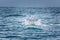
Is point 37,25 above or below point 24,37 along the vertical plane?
above

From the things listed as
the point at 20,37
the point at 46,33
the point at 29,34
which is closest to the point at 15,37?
the point at 20,37

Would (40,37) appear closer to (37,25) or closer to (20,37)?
(20,37)

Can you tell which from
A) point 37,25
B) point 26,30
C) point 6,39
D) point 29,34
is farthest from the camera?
point 37,25

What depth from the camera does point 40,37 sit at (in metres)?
2.68

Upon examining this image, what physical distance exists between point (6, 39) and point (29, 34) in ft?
1.42

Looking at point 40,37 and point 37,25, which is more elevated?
point 37,25

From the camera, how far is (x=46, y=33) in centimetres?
290

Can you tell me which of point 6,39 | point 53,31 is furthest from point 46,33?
point 6,39

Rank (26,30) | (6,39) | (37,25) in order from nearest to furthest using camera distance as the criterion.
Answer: (6,39) → (26,30) → (37,25)

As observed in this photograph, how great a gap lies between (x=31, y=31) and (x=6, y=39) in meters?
0.55

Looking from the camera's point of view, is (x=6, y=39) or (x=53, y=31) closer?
(x=6, y=39)

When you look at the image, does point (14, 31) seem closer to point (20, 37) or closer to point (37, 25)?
point (20, 37)

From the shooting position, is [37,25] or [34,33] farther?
[37,25]

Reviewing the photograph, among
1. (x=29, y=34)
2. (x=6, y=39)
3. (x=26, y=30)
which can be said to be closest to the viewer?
(x=6, y=39)
